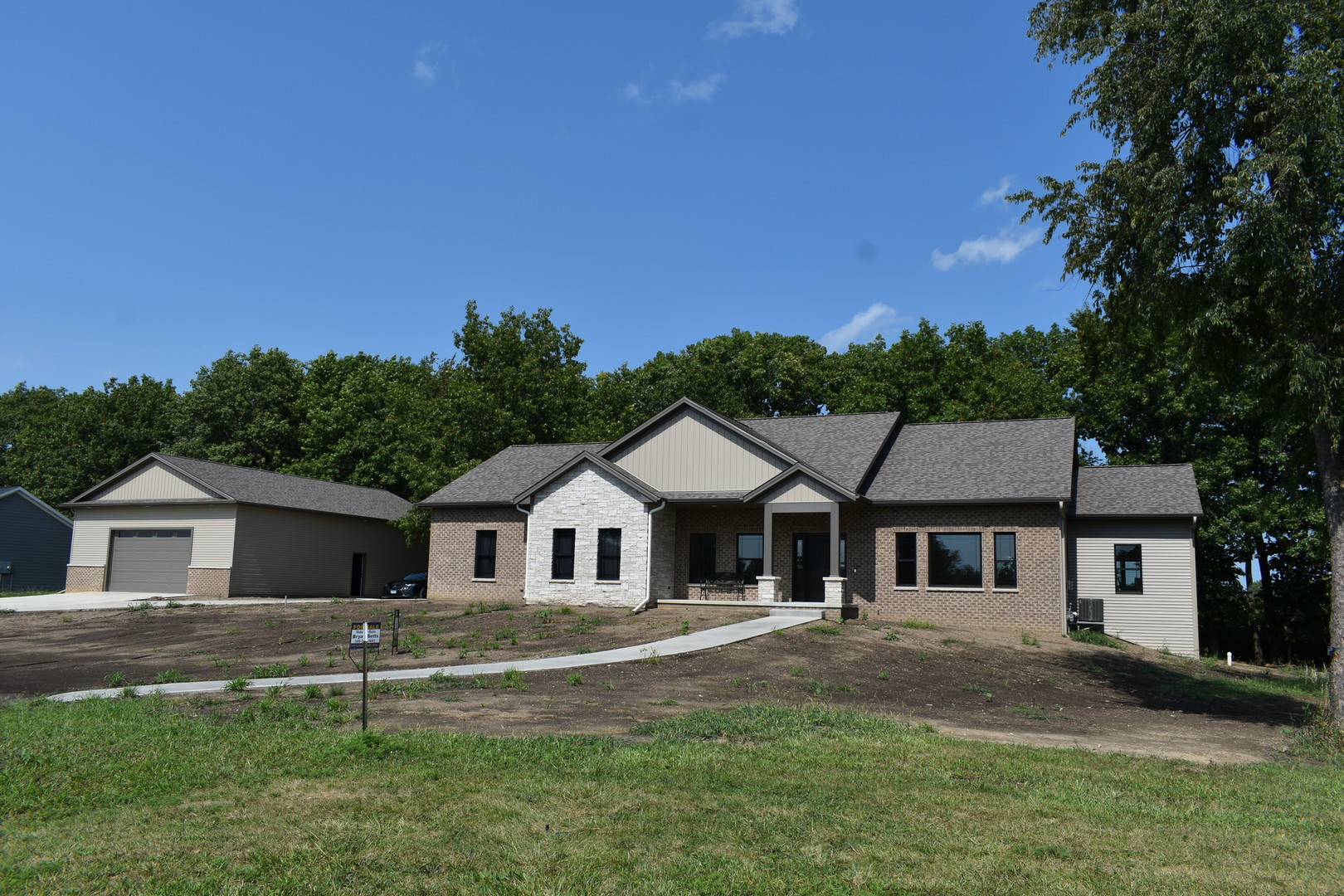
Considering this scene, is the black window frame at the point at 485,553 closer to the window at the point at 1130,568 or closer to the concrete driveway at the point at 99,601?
the concrete driveway at the point at 99,601

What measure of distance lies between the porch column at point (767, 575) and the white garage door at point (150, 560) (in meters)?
22.9

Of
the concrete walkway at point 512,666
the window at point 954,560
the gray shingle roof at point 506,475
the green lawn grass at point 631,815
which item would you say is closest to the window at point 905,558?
the window at point 954,560

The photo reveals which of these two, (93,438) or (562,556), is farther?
(93,438)

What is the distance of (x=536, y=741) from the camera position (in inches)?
369

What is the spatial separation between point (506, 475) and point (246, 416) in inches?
1120

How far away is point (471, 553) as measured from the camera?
32.1m

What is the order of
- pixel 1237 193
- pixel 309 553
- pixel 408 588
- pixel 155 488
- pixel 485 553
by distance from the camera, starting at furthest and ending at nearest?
pixel 309 553
pixel 408 588
pixel 155 488
pixel 485 553
pixel 1237 193

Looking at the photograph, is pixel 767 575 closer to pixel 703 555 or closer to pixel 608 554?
pixel 703 555

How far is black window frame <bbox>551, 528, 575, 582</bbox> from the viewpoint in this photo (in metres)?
29.0

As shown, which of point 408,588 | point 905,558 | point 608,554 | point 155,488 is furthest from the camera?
point 408,588

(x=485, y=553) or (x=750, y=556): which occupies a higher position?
(x=750, y=556)

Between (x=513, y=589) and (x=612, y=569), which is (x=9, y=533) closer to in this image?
(x=513, y=589)

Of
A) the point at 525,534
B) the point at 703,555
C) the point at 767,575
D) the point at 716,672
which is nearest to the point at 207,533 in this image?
Result: the point at 525,534

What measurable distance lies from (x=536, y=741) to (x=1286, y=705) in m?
15.3
